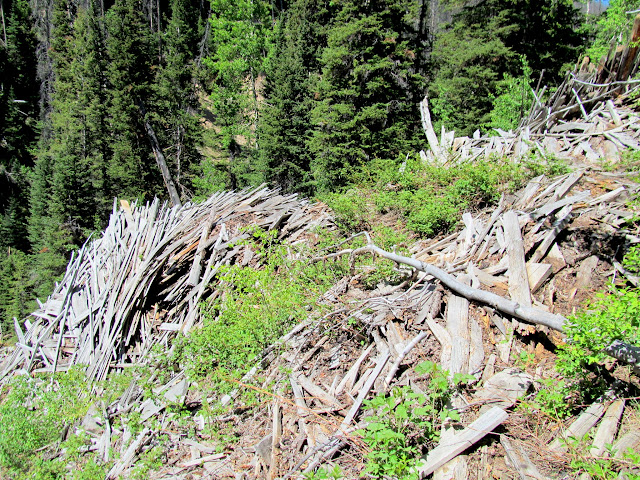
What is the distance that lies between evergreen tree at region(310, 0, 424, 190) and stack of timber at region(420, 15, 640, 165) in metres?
7.19

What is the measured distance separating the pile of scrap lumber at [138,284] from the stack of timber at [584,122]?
3782mm

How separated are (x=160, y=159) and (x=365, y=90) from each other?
42.5 feet

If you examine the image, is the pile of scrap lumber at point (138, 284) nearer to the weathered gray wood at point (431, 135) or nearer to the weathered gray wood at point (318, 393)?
the weathered gray wood at point (318, 393)

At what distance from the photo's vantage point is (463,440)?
2693 millimetres

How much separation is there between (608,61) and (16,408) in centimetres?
1160

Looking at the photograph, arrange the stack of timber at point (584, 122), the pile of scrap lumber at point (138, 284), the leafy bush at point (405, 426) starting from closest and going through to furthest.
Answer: the leafy bush at point (405, 426)
the pile of scrap lumber at point (138, 284)
the stack of timber at point (584, 122)

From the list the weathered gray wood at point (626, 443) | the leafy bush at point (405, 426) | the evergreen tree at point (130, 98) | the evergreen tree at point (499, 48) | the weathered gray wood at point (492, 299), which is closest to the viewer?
the weathered gray wood at point (626, 443)

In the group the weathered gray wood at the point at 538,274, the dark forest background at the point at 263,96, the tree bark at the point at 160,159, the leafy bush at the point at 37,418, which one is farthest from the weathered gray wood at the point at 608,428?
the tree bark at the point at 160,159

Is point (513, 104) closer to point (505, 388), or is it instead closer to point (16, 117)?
point (505, 388)

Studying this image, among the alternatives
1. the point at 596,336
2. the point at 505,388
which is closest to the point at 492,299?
the point at 505,388

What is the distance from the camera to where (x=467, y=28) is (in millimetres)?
17297

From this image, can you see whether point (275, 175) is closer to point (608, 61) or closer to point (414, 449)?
point (608, 61)

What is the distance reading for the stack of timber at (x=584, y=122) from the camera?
6172 millimetres

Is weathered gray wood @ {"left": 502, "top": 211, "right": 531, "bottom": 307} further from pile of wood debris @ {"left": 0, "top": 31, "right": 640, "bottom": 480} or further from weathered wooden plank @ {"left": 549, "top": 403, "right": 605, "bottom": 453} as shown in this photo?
weathered wooden plank @ {"left": 549, "top": 403, "right": 605, "bottom": 453}
